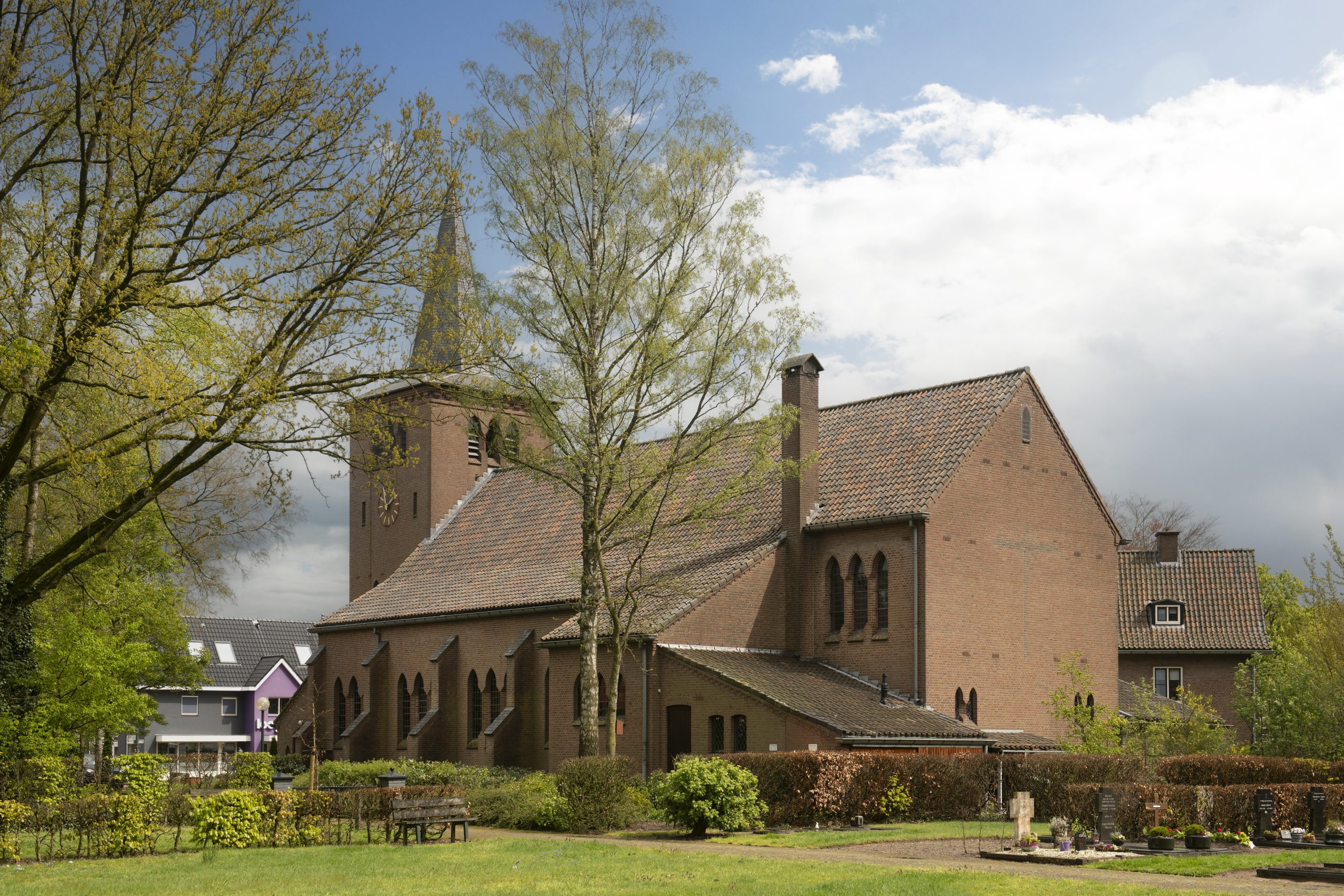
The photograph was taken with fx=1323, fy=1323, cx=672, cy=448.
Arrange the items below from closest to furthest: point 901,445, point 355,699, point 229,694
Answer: point 901,445
point 355,699
point 229,694

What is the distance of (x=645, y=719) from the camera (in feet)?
110

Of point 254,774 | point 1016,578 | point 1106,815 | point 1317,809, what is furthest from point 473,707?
point 1317,809

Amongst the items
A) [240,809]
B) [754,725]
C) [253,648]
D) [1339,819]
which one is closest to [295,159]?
[240,809]

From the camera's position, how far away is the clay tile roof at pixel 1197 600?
50438 millimetres

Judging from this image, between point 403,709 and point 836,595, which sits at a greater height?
point 836,595

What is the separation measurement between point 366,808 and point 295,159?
13.0 meters

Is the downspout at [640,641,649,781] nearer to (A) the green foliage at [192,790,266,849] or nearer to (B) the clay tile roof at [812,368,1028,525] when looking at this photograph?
(B) the clay tile roof at [812,368,1028,525]

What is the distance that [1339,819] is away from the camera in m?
25.8

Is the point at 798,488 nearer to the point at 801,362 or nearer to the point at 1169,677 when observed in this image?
the point at 801,362

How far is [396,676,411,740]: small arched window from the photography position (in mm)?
45344

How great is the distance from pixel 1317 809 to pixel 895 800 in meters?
8.03

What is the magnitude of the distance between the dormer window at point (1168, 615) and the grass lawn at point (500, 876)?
117 ft

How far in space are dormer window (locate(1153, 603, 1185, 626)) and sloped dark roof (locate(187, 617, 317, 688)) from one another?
44651 mm

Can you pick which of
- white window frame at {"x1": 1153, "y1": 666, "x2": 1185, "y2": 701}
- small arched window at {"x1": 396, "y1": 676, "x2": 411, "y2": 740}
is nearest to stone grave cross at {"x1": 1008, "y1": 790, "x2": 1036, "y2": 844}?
small arched window at {"x1": 396, "y1": 676, "x2": 411, "y2": 740}
